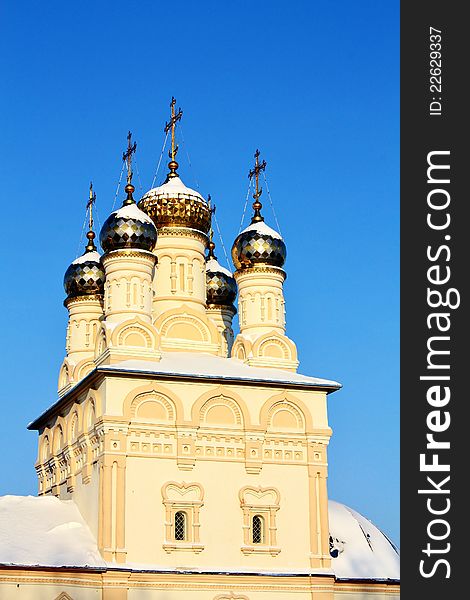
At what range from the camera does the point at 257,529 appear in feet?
58.6

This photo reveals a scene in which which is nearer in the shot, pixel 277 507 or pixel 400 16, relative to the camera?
pixel 400 16

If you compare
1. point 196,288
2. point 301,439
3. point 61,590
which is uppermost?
point 196,288

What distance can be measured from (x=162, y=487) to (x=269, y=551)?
214 centimetres

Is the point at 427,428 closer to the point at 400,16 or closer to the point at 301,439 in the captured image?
the point at 400,16


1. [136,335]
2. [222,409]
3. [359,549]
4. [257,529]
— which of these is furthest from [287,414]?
[359,549]

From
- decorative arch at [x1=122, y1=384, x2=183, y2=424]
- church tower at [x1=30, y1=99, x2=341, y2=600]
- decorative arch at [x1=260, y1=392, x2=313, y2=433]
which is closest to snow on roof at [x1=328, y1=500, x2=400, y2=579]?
church tower at [x1=30, y1=99, x2=341, y2=600]

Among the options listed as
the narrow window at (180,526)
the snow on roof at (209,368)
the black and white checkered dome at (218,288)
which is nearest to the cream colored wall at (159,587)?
the narrow window at (180,526)

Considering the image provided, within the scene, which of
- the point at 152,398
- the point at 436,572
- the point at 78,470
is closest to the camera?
the point at 436,572

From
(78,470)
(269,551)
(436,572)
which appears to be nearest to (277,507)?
(269,551)

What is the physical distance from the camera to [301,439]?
1839cm

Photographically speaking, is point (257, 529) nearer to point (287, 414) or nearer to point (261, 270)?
point (287, 414)

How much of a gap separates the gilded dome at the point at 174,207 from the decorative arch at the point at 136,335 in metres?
3.24

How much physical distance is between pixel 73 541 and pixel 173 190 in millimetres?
7480

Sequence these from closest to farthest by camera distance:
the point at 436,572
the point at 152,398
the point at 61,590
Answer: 1. the point at 436,572
2. the point at 61,590
3. the point at 152,398
